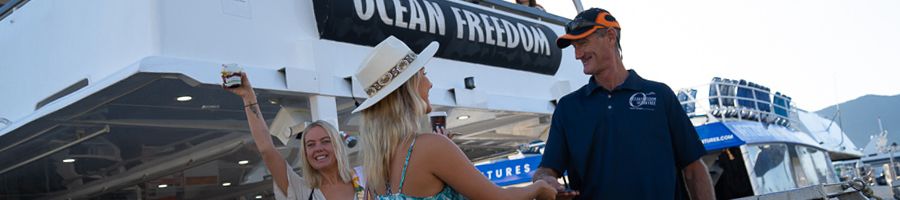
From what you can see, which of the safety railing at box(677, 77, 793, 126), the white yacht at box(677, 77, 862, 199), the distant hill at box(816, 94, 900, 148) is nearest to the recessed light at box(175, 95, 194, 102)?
the white yacht at box(677, 77, 862, 199)

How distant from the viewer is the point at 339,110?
814 cm

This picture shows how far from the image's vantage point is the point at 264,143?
468 centimetres

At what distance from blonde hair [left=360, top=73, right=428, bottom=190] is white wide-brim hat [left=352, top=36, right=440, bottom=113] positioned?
0.02m

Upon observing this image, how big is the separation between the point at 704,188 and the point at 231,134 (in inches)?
266

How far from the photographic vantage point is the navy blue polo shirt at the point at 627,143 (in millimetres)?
3125

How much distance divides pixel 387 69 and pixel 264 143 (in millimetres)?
2018

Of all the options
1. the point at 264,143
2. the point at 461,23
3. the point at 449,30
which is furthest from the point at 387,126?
the point at 461,23

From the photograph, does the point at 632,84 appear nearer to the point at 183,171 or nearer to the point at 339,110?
the point at 339,110

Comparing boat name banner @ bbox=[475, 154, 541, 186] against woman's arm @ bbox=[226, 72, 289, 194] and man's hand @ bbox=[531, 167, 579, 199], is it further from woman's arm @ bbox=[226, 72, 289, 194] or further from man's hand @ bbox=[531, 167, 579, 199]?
man's hand @ bbox=[531, 167, 579, 199]

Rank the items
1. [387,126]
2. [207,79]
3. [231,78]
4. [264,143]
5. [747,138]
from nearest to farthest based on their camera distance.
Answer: [387,126]
[264,143]
[231,78]
[207,79]
[747,138]

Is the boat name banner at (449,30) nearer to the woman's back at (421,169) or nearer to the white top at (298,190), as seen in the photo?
the white top at (298,190)

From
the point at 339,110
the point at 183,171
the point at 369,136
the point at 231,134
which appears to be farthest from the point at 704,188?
the point at 183,171

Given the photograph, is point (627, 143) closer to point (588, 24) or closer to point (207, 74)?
point (588, 24)

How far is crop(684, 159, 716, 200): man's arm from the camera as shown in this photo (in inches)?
125
